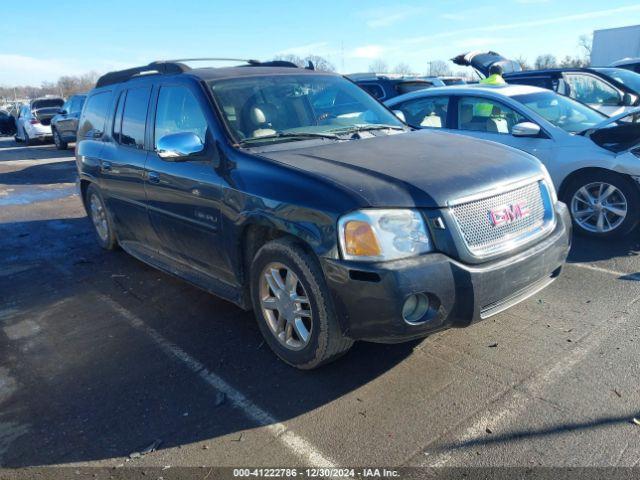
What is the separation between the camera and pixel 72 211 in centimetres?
868

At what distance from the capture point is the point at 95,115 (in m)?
5.65

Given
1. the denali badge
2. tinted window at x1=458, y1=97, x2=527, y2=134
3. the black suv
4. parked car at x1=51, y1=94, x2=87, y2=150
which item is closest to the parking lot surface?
the black suv

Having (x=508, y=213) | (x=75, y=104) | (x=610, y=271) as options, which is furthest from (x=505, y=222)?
(x=75, y=104)

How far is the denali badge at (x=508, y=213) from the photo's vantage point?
3043mm

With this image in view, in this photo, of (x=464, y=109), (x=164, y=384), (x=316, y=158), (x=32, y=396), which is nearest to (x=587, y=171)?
(x=464, y=109)

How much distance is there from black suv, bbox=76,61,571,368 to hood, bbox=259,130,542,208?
0.5 inches

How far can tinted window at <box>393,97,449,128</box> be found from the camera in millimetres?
6816

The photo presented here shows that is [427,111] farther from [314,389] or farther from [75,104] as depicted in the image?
[75,104]

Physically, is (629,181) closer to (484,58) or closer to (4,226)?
(484,58)

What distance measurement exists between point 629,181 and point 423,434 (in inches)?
A: 157

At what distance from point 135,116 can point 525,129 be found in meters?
4.00

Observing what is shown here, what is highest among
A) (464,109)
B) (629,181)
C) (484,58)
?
(484,58)

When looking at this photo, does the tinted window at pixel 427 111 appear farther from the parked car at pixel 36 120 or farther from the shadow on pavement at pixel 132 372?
the parked car at pixel 36 120

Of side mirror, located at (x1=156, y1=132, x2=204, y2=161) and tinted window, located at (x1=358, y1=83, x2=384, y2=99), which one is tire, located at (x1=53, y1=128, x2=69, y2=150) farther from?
side mirror, located at (x1=156, y1=132, x2=204, y2=161)
